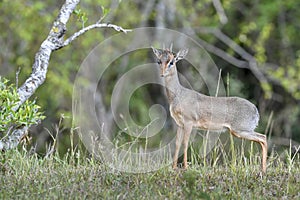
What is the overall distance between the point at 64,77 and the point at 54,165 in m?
10.7

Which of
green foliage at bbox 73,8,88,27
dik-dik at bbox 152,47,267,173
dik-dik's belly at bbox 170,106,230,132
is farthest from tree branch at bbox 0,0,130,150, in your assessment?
dik-dik's belly at bbox 170,106,230,132

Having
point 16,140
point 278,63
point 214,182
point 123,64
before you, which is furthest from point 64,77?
point 214,182

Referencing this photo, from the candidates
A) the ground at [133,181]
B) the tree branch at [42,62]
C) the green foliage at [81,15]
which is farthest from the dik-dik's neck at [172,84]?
the green foliage at [81,15]

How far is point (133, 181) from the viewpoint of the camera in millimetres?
7238

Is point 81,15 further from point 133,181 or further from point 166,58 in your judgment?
point 133,181

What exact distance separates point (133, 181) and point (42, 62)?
1.96 meters

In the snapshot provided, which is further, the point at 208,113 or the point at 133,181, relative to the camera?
the point at 208,113

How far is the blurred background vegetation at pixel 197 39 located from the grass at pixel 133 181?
972 centimetres

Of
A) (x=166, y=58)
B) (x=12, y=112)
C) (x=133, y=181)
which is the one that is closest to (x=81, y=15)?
(x=166, y=58)

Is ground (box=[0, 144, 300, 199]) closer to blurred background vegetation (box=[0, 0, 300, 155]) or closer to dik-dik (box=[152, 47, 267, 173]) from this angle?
dik-dik (box=[152, 47, 267, 173])

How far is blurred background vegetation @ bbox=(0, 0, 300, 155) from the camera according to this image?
18.1 metres

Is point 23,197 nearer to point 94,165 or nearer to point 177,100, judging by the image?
point 94,165

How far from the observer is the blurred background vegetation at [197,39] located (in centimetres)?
1809

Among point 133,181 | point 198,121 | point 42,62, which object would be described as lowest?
point 133,181
